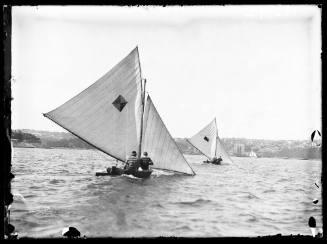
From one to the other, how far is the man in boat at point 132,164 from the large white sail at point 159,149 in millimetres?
684

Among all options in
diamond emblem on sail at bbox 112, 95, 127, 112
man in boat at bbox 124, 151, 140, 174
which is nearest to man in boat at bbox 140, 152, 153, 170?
man in boat at bbox 124, 151, 140, 174

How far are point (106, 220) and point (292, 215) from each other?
2.76m

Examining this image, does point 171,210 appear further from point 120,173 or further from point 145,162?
point 145,162

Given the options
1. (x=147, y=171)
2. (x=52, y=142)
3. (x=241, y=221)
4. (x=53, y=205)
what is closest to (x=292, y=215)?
(x=241, y=221)

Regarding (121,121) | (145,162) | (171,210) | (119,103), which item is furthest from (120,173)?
(171,210)

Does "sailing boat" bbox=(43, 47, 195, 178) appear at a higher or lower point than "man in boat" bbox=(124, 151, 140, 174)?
higher

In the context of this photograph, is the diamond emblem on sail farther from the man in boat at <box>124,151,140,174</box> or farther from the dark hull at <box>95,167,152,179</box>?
the dark hull at <box>95,167,152,179</box>

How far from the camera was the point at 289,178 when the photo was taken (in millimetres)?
5406

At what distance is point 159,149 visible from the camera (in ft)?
34.4

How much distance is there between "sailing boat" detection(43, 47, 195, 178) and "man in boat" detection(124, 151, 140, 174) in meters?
0.21

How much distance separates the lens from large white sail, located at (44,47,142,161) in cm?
926

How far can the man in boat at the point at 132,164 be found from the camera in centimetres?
946

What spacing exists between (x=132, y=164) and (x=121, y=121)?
4.61ft

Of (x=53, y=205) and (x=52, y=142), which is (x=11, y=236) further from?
(x=52, y=142)
